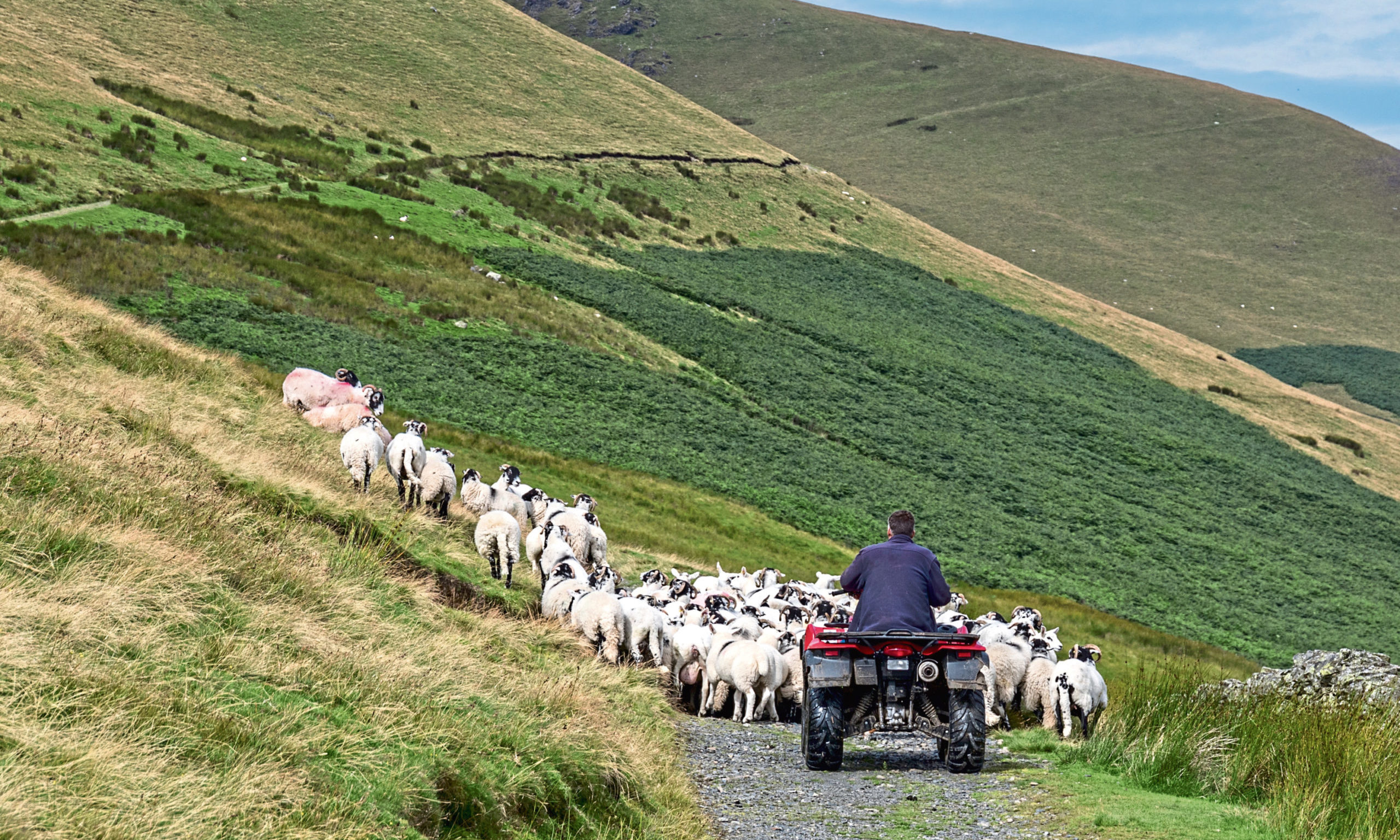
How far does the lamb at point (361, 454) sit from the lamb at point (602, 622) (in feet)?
17.3

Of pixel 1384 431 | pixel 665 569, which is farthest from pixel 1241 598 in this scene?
pixel 1384 431

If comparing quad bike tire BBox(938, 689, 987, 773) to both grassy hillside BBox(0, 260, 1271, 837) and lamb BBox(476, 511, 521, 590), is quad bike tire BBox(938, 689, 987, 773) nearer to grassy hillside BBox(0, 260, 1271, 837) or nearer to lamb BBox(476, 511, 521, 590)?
grassy hillside BBox(0, 260, 1271, 837)

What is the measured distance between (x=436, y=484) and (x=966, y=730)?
12316 mm

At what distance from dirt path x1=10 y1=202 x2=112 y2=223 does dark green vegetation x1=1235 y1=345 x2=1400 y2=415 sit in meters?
110

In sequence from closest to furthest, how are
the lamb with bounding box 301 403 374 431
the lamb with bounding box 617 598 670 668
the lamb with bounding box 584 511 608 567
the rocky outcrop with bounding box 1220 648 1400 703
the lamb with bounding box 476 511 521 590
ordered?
1. the rocky outcrop with bounding box 1220 648 1400 703
2. the lamb with bounding box 617 598 670 668
3. the lamb with bounding box 476 511 521 590
4. the lamb with bounding box 584 511 608 567
5. the lamb with bounding box 301 403 374 431

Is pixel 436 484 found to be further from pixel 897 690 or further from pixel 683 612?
pixel 897 690

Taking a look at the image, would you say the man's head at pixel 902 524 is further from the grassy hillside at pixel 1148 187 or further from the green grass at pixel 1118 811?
the grassy hillside at pixel 1148 187


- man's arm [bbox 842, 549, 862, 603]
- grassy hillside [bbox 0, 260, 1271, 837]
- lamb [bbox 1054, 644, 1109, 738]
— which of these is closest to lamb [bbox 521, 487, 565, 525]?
grassy hillside [bbox 0, 260, 1271, 837]

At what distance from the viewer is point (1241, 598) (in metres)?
50.2

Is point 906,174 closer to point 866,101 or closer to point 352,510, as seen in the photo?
point 866,101

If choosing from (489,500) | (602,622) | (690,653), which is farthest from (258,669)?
(489,500)

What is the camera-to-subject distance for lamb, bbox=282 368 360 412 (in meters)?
27.0

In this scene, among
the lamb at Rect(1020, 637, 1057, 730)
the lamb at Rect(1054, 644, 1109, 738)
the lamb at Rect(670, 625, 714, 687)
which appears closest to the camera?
the lamb at Rect(1054, 644, 1109, 738)

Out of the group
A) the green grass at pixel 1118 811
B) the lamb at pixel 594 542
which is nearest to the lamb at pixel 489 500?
the lamb at pixel 594 542
